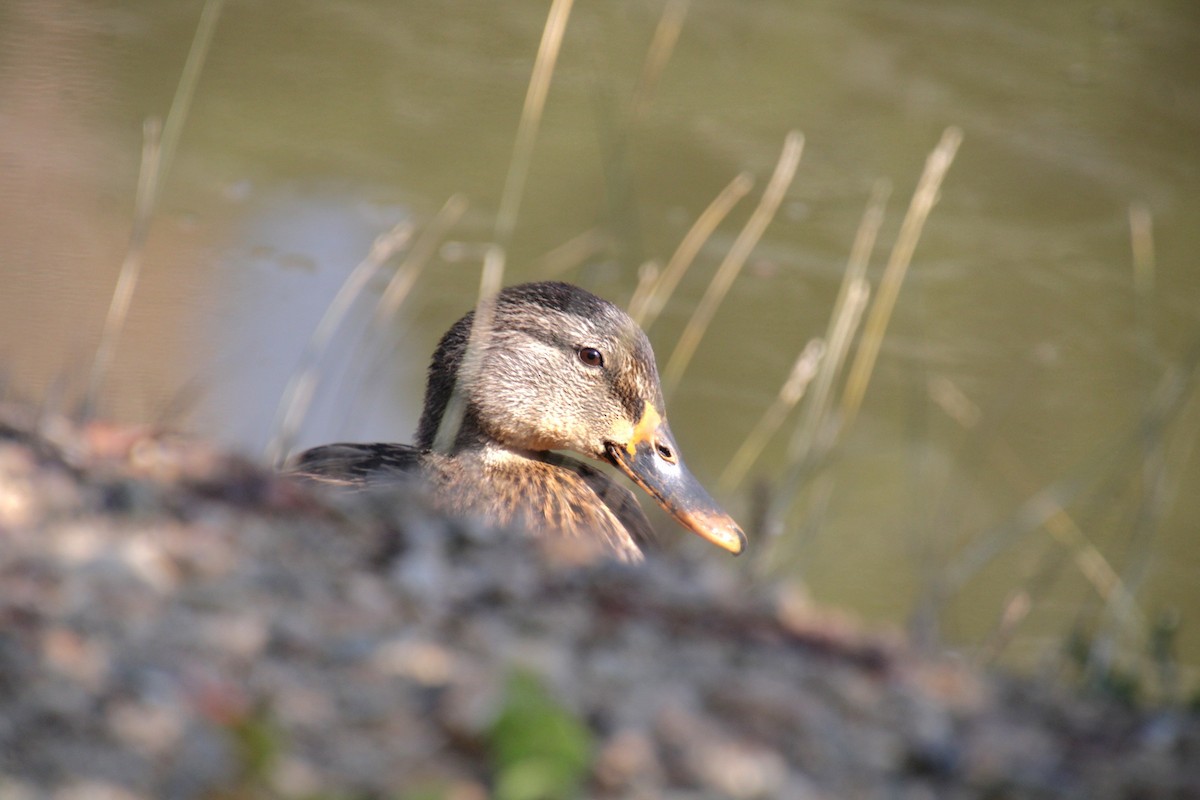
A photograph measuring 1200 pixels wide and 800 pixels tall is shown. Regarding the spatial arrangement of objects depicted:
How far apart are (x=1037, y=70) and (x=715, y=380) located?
13.1ft

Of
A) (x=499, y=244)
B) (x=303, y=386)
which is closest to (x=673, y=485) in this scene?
(x=499, y=244)

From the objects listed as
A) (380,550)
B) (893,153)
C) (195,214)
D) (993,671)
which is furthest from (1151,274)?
(380,550)

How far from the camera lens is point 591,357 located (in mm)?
4031

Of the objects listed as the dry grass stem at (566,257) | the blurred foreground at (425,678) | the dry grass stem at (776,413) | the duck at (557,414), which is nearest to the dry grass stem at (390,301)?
the duck at (557,414)

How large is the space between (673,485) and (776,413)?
156 cm

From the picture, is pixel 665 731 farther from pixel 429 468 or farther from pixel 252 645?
pixel 429 468

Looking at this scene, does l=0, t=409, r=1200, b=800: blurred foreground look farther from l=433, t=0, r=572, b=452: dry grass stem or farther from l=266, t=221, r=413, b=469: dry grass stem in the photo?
l=433, t=0, r=572, b=452: dry grass stem

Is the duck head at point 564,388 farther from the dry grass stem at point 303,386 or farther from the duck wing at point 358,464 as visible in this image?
the dry grass stem at point 303,386

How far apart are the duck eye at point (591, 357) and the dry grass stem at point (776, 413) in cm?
53

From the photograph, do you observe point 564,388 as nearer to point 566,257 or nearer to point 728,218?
point 566,257

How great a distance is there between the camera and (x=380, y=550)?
88.4 inches

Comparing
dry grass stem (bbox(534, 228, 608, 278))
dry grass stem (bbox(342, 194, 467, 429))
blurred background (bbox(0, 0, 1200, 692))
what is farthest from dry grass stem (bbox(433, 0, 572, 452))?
dry grass stem (bbox(534, 228, 608, 278))

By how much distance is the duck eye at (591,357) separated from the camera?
158 inches

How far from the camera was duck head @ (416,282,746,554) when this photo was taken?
4.01m
